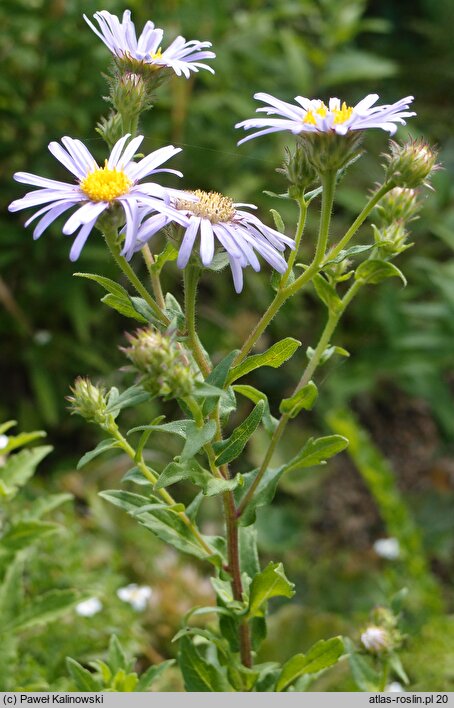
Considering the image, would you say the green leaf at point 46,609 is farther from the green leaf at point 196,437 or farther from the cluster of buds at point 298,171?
the cluster of buds at point 298,171

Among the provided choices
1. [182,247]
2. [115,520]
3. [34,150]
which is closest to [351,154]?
[182,247]

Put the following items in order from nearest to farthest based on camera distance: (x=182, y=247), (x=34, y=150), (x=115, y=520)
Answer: (x=182, y=247) → (x=115, y=520) → (x=34, y=150)

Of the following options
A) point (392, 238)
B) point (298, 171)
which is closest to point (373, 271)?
point (392, 238)

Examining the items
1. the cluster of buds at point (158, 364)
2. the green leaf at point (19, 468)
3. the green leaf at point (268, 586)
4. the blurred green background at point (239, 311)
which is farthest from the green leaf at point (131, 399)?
the blurred green background at point (239, 311)

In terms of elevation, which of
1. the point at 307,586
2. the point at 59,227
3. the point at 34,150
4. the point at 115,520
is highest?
the point at 34,150

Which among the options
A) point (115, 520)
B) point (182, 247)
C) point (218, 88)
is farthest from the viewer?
point (218, 88)

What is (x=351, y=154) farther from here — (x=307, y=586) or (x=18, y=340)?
(x=18, y=340)

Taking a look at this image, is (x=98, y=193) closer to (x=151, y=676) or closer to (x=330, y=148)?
(x=330, y=148)
